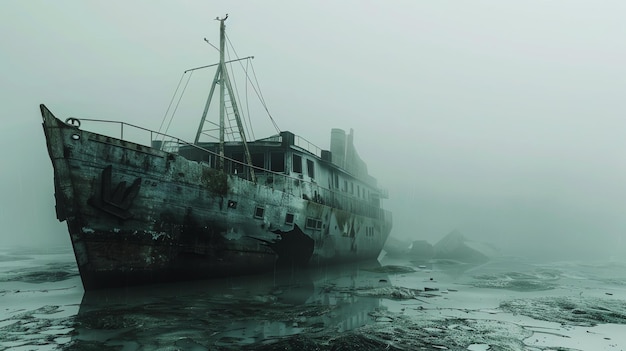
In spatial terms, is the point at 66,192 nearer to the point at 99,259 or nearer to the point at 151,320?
the point at 99,259

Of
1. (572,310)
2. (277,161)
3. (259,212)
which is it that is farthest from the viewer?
(277,161)

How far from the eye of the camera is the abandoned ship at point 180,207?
1186cm

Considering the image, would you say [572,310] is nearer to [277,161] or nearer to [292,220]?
[292,220]

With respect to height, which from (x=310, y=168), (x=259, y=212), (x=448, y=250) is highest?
(x=310, y=168)

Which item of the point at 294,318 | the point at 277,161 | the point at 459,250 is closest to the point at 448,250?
the point at 459,250

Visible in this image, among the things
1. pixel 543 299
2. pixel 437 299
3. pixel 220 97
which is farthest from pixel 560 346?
pixel 220 97

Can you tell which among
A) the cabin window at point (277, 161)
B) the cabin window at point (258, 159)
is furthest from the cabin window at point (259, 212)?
the cabin window at point (258, 159)

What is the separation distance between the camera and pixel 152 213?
514 inches

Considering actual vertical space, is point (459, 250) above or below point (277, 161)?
below

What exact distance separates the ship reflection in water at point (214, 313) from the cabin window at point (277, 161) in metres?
6.57

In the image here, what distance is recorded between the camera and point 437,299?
12.9 metres

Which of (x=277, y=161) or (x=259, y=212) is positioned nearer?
(x=259, y=212)

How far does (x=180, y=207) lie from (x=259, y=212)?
3626mm

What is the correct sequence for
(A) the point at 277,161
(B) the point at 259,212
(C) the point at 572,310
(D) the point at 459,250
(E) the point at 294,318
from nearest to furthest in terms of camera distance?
(E) the point at 294,318, (C) the point at 572,310, (B) the point at 259,212, (A) the point at 277,161, (D) the point at 459,250
